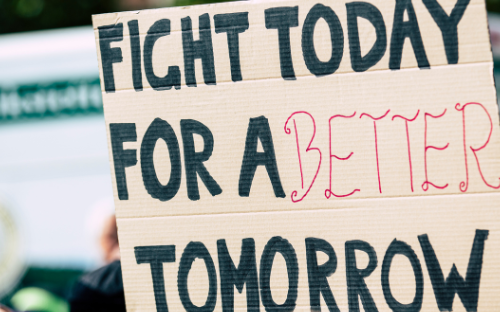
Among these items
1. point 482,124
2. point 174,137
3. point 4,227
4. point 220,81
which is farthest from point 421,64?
point 4,227

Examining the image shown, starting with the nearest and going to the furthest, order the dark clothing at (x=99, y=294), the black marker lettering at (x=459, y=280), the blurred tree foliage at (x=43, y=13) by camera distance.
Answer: the black marker lettering at (x=459, y=280) → the dark clothing at (x=99, y=294) → the blurred tree foliage at (x=43, y=13)

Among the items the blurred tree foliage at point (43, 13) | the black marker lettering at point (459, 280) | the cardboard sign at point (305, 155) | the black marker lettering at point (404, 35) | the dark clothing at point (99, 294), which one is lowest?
the dark clothing at point (99, 294)

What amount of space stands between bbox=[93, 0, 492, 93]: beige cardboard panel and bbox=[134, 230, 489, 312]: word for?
0.47 meters

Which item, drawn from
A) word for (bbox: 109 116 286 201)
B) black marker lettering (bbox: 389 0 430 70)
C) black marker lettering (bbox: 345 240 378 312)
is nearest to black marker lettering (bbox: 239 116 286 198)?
word for (bbox: 109 116 286 201)

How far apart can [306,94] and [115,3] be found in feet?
26.5

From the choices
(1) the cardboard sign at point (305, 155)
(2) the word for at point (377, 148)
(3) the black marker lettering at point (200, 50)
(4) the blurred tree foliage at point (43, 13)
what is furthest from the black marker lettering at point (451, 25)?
(4) the blurred tree foliage at point (43, 13)

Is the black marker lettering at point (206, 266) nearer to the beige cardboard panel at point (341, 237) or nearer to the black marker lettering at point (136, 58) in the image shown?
the beige cardboard panel at point (341, 237)

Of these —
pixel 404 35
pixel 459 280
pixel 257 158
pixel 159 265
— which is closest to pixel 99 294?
pixel 159 265

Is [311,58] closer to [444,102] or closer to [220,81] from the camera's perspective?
[220,81]

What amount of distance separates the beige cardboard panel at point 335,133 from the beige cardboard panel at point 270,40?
33 mm

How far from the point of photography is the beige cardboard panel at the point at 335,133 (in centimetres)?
138

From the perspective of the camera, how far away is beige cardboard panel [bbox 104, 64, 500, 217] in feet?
4.51

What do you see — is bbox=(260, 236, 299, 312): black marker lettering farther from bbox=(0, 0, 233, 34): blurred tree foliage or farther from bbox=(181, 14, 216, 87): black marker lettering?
bbox=(0, 0, 233, 34): blurred tree foliage

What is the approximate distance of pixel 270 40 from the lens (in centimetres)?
144
